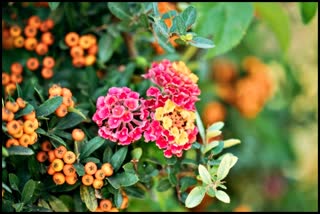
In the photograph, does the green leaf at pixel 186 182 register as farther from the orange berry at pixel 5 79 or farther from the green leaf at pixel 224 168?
the orange berry at pixel 5 79

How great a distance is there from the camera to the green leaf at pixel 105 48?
3.57 feet

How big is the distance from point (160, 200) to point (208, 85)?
423mm

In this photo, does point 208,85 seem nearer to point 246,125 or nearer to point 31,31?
point 246,125

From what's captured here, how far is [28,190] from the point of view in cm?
84

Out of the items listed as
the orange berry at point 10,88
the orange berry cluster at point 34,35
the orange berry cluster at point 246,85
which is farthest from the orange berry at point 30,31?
the orange berry cluster at point 246,85

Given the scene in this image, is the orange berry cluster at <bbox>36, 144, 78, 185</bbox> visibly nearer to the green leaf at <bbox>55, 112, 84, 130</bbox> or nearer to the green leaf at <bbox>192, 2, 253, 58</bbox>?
the green leaf at <bbox>55, 112, 84, 130</bbox>

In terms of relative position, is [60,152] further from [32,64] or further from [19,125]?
[32,64]

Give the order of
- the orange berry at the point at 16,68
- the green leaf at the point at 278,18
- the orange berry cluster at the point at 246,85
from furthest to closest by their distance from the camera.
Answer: the orange berry cluster at the point at 246,85
the green leaf at the point at 278,18
the orange berry at the point at 16,68

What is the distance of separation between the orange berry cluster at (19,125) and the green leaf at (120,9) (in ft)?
0.82

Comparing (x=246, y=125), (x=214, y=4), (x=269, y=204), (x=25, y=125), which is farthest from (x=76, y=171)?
(x=269, y=204)

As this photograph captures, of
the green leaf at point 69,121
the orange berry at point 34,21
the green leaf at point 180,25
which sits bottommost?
the green leaf at point 69,121

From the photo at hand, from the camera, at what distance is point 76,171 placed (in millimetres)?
857

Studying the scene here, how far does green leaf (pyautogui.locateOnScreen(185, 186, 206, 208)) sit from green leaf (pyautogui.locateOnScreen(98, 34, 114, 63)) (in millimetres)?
343

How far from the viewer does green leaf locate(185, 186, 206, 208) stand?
0.84 meters
